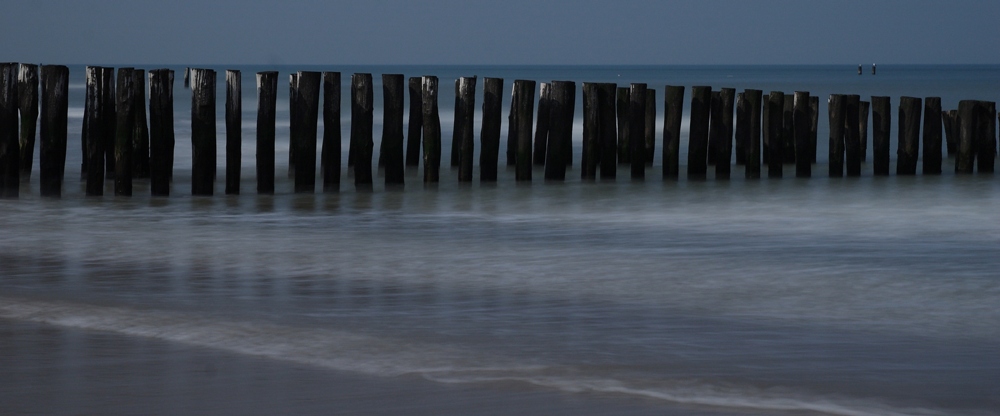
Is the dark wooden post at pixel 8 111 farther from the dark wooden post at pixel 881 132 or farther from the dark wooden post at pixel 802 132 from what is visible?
the dark wooden post at pixel 881 132

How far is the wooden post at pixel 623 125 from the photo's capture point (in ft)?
32.6

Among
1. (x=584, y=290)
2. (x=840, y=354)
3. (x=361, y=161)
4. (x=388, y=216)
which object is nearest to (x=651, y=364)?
→ (x=840, y=354)

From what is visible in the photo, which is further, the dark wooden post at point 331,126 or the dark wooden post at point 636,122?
the dark wooden post at point 636,122

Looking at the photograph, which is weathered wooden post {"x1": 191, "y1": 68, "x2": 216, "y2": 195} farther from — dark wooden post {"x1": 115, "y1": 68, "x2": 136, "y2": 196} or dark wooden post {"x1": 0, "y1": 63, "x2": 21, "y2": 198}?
dark wooden post {"x1": 0, "y1": 63, "x2": 21, "y2": 198}

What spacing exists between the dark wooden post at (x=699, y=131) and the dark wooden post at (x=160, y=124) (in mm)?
3429

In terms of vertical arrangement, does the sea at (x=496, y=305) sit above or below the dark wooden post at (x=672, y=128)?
below

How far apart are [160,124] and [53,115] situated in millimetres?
694

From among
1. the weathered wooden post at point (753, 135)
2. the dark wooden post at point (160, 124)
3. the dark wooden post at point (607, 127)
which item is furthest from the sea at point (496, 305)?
the weathered wooden post at point (753, 135)

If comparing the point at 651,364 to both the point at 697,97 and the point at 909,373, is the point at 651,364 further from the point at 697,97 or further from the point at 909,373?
the point at 697,97

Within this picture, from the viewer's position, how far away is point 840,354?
4176 millimetres

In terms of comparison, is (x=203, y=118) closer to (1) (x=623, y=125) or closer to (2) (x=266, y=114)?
(2) (x=266, y=114)

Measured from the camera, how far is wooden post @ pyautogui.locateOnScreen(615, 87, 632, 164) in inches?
391

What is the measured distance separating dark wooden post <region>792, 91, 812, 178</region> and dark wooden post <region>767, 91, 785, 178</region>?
0.12 m

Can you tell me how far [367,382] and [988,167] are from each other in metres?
8.85
